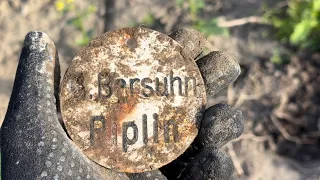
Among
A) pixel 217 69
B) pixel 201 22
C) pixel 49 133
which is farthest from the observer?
pixel 201 22

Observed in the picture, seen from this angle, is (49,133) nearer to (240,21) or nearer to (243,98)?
(243,98)

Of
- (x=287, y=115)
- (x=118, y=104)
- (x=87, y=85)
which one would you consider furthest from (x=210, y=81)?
(x=287, y=115)

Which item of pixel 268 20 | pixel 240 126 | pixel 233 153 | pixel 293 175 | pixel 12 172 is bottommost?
pixel 293 175

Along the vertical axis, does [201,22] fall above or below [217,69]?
below

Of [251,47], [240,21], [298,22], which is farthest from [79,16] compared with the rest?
[298,22]

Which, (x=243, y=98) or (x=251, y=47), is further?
(x=251, y=47)

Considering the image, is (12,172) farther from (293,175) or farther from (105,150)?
(293,175)

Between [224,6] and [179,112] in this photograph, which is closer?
[179,112]
